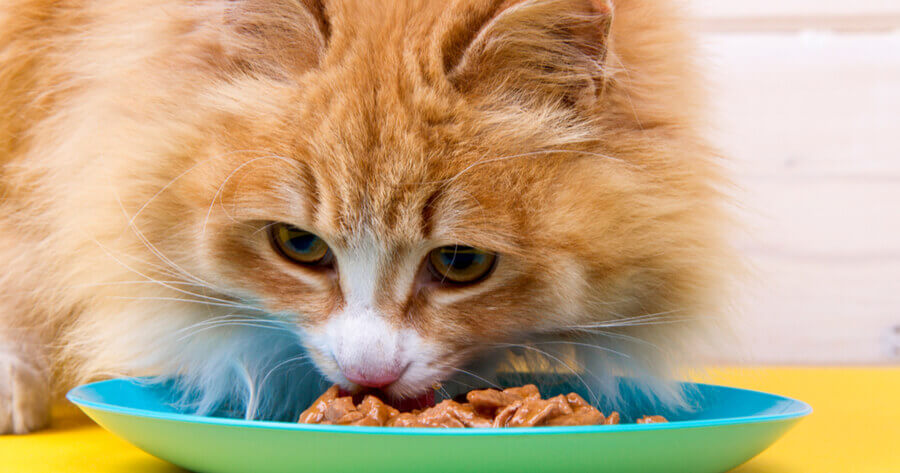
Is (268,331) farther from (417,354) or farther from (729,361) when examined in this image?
(729,361)

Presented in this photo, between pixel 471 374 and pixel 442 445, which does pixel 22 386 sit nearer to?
pixel 471 374

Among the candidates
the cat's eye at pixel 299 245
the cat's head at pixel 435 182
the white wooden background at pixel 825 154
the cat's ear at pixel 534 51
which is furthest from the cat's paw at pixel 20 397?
the white wooden background at pixel 825 154

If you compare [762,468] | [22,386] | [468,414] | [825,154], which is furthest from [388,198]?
[825,154]

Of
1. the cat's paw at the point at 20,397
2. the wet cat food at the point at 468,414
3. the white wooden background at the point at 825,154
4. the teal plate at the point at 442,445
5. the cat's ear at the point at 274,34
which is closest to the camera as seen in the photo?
the teal plate at the point at 442,445

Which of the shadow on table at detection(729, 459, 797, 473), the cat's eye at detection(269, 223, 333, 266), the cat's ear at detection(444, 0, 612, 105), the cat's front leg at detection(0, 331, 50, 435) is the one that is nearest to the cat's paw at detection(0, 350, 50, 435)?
the cat's front leg at detection(0, 331, 50, 435)

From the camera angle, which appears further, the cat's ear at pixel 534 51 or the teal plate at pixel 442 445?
the cat's ear at pixel 534 51

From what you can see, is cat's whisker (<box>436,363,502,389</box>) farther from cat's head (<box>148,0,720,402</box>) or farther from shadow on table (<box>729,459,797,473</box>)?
shadow on table (<box>729,459,797,473</box>)

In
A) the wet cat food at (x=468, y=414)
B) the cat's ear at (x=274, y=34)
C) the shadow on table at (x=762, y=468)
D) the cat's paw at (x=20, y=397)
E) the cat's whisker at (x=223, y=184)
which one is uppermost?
the cat's ear at (x=274, y=34)

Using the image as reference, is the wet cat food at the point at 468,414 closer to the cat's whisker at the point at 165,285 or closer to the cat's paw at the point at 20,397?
the cat's whisker at the point at 165,285
